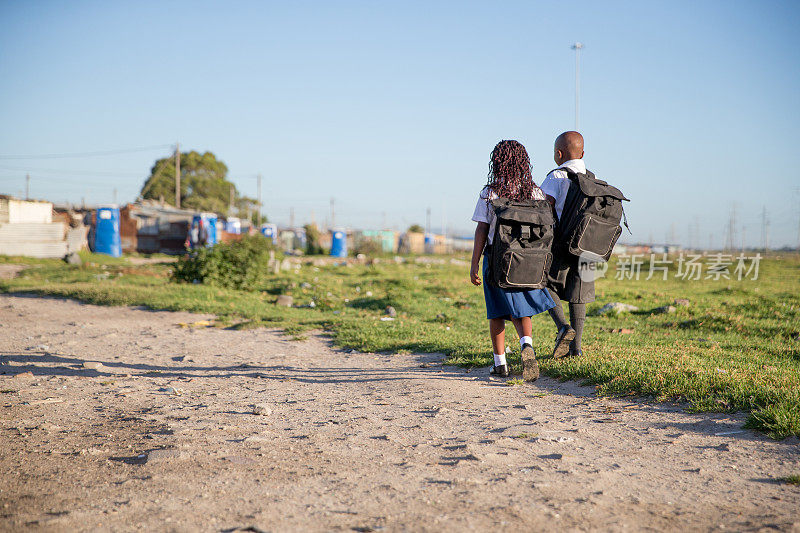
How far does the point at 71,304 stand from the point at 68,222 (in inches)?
829

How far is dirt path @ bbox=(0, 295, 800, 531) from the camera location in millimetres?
2377

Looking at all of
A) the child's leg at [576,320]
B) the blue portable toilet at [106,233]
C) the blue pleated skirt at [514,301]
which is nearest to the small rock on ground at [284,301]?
the child's leg at [576,320]

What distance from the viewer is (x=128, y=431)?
364 centimetres

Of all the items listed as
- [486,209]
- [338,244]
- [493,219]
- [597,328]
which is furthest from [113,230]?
[493,219]

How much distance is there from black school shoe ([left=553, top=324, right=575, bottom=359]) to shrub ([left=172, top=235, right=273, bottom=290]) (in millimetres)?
9122

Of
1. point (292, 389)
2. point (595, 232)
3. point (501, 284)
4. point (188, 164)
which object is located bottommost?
point (292, 389)

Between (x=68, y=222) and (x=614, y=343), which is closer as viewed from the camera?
(x=614, y=343)

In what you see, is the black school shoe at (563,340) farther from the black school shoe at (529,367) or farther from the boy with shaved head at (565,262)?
the black school shoe at (529,367)

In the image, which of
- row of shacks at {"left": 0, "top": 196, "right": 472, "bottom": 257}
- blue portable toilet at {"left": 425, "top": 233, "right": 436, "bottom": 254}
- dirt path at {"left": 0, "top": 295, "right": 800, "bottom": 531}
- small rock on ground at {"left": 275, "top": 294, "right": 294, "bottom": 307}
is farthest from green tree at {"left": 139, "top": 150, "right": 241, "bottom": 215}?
dirt path at {"left": 0, "top": 295, "right": 800, "bottom": 531}

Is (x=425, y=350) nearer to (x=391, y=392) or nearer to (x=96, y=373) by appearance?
(x=391, y=392)

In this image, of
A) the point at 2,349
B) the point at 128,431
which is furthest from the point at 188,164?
the point at 128,431

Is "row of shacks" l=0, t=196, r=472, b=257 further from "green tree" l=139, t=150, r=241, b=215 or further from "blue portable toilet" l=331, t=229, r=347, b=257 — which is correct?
"green tree" l=139, t=150, r=241, b=215

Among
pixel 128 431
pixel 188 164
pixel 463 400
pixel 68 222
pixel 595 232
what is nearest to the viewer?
pixel 128 431

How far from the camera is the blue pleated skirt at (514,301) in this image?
15.2 feet
